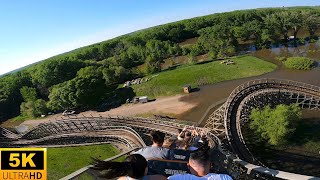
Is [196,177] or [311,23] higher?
[311,23]

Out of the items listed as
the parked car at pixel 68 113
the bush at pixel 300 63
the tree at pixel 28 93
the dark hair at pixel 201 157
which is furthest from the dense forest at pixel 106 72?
the dark hair at pixel 201 157

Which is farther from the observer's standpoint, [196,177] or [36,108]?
[36,108]

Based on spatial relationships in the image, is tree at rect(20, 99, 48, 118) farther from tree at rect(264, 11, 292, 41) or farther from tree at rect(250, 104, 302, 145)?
tree at rect(264, 11, 292, 41)

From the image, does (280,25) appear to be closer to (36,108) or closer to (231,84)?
(231,84)

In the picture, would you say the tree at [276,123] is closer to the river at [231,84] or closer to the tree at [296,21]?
the river at [231,84]

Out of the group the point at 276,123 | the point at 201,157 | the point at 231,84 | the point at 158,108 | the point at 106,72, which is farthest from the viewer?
the point at 106,72

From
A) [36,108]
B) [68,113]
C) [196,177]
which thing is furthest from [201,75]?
[196,177]
